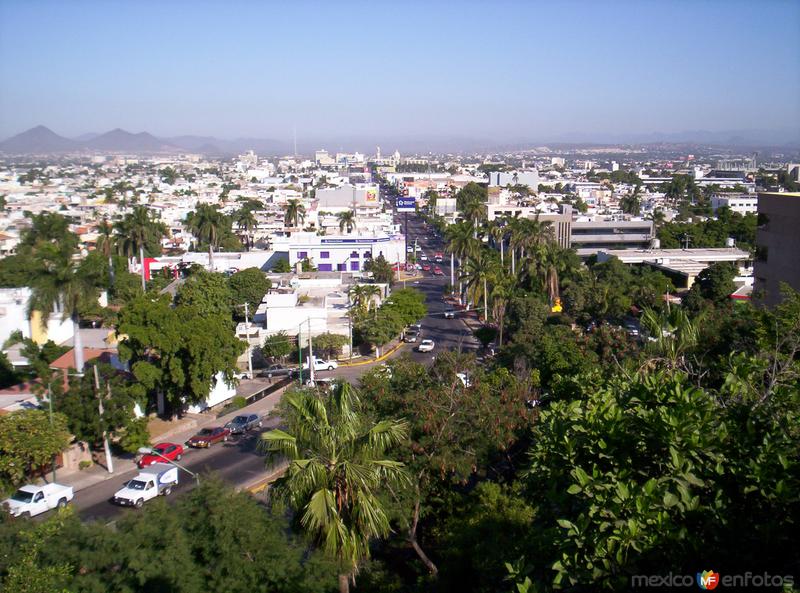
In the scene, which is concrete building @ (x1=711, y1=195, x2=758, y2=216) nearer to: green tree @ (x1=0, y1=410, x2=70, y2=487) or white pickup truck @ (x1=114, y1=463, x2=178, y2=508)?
white pickup truck @ (x1=114, y1=463, x2=178, y2=508)

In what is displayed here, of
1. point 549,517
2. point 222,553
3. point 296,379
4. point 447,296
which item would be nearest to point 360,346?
point 296,379

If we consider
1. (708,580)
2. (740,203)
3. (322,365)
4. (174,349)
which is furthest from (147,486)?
(740,203)

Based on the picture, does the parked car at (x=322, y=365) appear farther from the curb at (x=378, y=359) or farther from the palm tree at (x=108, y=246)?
the palm tree at (x=108, y=246)

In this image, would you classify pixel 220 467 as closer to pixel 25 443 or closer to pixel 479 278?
pixel 25 443

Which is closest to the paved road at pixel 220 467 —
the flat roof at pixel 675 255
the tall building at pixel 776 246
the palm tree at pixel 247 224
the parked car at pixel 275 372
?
the parked car at pixel 275 372

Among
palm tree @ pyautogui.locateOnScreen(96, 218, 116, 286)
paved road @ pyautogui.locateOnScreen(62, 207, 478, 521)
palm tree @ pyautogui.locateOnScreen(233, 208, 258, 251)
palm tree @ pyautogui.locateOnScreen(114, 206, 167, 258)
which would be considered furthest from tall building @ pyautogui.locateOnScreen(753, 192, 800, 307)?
palm tree @ pyautogui.locateOnScreen(233, 208, 258, 251)

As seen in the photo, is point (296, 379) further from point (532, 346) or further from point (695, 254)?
point (695, 254)
